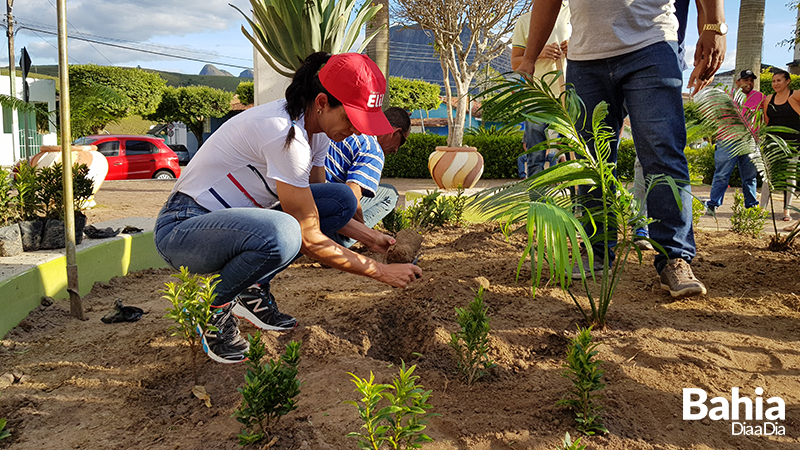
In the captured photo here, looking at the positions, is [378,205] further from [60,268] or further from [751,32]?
[751,32]

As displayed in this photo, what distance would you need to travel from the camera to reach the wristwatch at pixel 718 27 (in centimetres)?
277

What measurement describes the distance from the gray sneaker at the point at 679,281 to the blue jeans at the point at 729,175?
13.1 feet

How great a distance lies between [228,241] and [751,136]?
3.46 meters

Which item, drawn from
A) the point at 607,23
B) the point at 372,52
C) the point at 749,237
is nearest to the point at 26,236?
the point at 607,23

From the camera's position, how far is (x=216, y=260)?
7.17 ft

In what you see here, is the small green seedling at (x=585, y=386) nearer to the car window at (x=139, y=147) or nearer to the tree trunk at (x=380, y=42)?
the tree trunk at (x=380, y=42)

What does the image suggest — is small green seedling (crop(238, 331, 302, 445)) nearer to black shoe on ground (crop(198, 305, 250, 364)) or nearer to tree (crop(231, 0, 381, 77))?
black shoe on ground (crop(198, 305, 250, 364))

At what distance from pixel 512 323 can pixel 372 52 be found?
6473 mm

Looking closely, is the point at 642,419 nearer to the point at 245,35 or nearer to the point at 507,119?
the point at 507,119

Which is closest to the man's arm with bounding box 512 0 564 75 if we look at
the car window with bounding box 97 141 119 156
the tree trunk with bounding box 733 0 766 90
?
the tree trunk with bounding box 733 0 766 90

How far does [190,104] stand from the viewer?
29406 millimetres

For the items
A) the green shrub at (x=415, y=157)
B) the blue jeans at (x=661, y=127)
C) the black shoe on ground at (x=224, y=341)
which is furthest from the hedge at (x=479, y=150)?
the black shoe on ground at (x=224, y=341)

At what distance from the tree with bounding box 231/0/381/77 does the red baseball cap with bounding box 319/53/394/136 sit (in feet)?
11.1

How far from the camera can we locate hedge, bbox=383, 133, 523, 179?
14.0 meters
